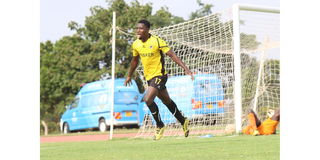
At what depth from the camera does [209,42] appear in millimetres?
16438

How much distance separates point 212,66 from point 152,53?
21.8 ft

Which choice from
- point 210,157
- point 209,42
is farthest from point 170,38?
point 210,157

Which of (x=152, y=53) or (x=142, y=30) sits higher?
(x=142, y=30)

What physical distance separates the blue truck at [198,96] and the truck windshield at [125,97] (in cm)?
875

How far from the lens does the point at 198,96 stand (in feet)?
56.0

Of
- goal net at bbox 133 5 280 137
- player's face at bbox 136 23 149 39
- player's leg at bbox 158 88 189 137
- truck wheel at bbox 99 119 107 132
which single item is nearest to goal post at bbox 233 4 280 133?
goal net at bbox 133 5 280 137

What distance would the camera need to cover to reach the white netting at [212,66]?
1603 centimetres

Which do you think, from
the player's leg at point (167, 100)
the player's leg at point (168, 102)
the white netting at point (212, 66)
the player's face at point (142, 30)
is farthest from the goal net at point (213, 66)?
the player's face at point (142, 30)

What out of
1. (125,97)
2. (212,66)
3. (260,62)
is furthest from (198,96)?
(125,97)

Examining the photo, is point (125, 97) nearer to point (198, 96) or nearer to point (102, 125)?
point (102, 125)

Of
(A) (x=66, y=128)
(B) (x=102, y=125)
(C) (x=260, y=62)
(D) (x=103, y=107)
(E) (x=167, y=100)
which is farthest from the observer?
(A) (x=66, y=128)
